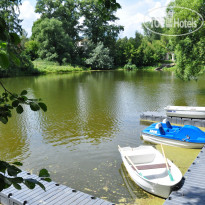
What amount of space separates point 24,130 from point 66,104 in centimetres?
775

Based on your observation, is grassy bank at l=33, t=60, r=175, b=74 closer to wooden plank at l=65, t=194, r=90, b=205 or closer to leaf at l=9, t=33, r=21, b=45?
wooden plank at l=65, t=194, r=90, b=205

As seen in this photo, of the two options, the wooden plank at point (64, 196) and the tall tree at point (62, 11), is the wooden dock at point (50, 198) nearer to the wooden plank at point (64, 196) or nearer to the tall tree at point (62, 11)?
the wooden plank at point (64, 196)

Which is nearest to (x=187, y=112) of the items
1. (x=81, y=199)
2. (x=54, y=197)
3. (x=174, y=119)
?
(x=174, y=119)

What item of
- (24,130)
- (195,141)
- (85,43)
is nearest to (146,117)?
(195,141)

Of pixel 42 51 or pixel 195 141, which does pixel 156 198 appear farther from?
pixel 42 51

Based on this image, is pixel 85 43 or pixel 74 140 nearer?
pixel 74 140

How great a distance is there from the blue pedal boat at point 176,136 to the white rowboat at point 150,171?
2.47 m

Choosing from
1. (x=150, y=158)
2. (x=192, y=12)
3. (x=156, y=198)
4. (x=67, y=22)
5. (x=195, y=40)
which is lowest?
(x=156, y=198)

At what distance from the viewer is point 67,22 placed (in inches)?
2643

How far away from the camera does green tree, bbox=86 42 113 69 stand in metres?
66.2

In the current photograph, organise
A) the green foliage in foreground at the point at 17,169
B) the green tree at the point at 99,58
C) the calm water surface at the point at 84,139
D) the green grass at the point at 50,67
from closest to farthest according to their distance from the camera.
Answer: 1. the green foliage in foreground at the point at 17,169
2. the calm water surface at the point at 84,139
3. the green grass at the point at 50,67
4. the green tree at the point at 99,58

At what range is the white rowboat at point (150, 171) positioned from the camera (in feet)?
26.2

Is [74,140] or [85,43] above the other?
[85,43]

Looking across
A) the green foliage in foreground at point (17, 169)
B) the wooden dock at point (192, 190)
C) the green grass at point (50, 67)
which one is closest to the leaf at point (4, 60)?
the green foliage in foreground at point (17, 169)
